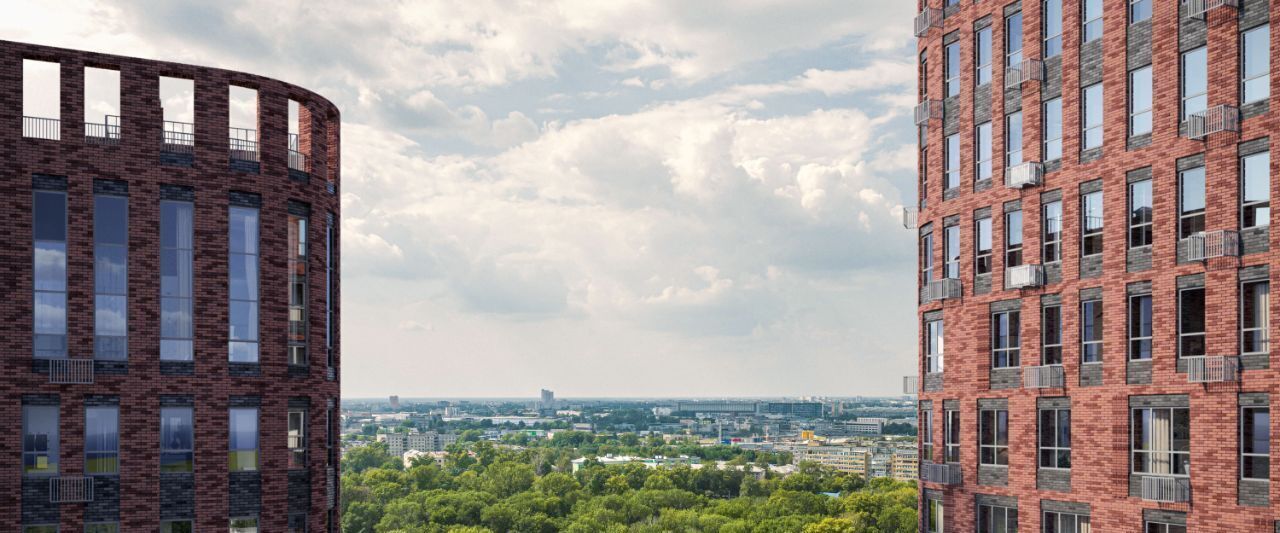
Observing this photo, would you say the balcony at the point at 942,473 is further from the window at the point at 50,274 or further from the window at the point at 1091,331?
the window at the point at 50,274

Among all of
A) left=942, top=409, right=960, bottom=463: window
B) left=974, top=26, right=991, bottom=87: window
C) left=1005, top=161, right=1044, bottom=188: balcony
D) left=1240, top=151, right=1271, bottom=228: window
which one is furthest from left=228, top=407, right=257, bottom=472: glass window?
left=1240, top=151, right=1271, bottom=228: window

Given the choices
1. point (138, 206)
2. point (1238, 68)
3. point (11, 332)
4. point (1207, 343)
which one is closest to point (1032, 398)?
point (1207, 343)

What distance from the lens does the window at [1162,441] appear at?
36.7 meters

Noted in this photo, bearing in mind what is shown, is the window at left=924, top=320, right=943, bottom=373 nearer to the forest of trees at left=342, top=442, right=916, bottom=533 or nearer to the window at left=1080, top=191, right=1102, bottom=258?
the window at left=1080, top=191, right=1102, bottom=258

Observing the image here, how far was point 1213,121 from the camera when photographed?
117 feet

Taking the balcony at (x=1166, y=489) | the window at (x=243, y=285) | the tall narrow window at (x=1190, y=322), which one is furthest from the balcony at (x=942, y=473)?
the window at (x=243, y=285)

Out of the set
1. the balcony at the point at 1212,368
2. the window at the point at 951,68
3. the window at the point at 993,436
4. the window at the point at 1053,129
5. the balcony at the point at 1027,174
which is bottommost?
→ the window at the point at 993,436

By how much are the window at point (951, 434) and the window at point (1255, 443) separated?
13107 mm

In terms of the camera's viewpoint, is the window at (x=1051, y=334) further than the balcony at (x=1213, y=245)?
Yes

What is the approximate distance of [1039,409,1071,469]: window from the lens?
41188 mm

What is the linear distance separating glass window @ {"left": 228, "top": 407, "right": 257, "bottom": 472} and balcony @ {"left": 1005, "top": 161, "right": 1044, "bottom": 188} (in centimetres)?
2711

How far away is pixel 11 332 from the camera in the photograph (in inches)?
1464

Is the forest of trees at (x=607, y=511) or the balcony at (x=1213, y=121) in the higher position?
the balcony at (x=1213, y=121)

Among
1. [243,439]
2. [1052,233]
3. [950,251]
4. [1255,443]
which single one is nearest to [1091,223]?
[1052,233]
